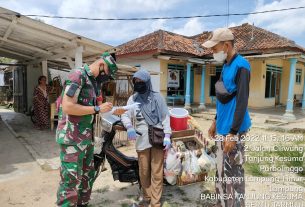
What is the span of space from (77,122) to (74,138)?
16cm

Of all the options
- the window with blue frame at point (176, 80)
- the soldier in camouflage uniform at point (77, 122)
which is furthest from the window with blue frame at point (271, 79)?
the soldier in camouflage uniform at point (77, 122)

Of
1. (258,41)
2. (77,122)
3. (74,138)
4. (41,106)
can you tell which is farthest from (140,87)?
(258,41)

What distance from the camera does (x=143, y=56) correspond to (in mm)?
13609

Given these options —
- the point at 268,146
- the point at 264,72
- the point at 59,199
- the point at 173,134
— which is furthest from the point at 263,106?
the point at 59,199

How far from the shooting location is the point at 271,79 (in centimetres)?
1454

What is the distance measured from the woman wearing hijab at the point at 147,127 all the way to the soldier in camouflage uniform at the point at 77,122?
0.49 m

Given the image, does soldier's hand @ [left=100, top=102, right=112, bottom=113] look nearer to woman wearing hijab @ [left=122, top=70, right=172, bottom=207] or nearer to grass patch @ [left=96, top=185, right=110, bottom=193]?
woman wearing hijab @ [left=122, top=70, right=172, bottom=207]

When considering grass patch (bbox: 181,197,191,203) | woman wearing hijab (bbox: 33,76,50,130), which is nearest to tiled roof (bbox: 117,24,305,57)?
woman wearing hijab (bbox: 33,76,50,130)

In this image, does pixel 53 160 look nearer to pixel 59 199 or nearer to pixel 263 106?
Result: pixel 59 199

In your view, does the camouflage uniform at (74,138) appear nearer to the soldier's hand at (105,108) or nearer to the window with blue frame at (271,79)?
the soldier's hand at (105,108)

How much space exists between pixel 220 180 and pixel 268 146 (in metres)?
4.28

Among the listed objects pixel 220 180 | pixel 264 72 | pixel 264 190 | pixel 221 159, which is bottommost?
pixel 264 190

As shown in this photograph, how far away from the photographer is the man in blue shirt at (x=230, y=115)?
7.59 feet

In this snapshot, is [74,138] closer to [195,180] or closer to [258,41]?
[195,180]
